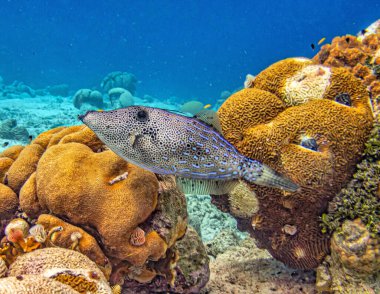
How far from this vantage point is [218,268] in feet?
15.4

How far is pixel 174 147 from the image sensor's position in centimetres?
261

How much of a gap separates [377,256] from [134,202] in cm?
293

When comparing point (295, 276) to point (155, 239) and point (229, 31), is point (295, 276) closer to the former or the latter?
point (155, 239)

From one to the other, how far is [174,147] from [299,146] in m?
1.93

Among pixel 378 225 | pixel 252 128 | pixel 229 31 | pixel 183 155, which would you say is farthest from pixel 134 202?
pixel 229 31

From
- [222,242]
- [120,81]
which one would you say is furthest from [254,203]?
[120,81]

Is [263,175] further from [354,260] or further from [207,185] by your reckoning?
[354,260]

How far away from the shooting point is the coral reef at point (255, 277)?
393 cm

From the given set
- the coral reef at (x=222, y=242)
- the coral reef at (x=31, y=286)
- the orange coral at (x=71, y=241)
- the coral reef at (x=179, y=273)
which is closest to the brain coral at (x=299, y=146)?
the coral reef at (x=179, y=273)

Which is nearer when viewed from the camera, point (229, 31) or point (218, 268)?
point (218, 268)

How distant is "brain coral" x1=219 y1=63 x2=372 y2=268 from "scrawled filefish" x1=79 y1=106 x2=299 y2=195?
4.01ft

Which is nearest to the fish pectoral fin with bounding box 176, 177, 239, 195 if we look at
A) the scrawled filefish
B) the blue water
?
the scrawled filefish

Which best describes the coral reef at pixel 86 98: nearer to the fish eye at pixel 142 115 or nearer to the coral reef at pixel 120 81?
the coral reef at pixel 120 81

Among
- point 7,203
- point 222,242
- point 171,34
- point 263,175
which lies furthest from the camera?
point 171,34
